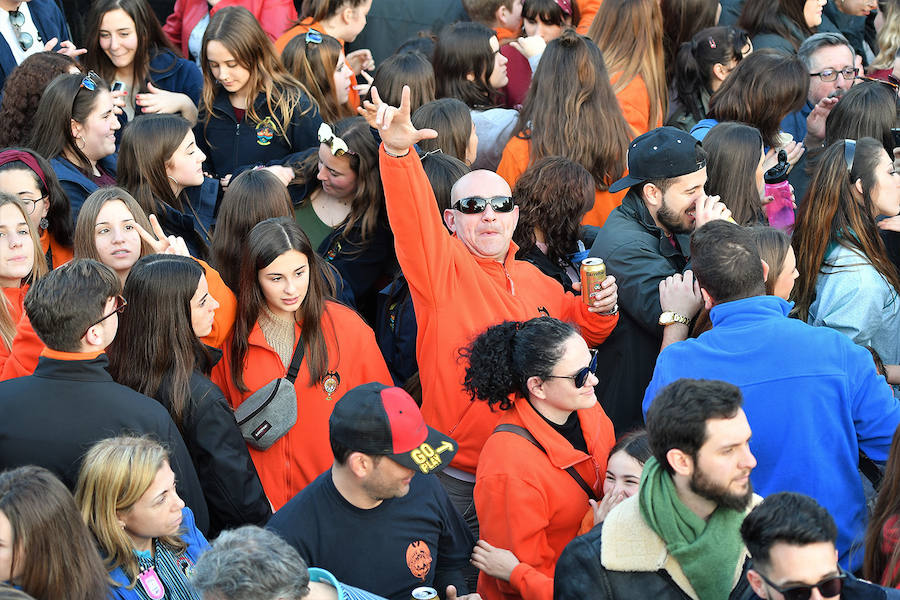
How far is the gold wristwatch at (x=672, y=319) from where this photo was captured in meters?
4.24

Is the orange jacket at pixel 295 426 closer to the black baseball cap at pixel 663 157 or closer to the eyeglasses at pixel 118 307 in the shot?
the eyeglasses at pixel 118 307

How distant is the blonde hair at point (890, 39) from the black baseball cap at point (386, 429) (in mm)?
5611

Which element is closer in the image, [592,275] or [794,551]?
[794,551]

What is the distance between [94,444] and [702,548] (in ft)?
6.53

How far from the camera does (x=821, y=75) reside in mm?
6465

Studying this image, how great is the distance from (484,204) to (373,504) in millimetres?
1589

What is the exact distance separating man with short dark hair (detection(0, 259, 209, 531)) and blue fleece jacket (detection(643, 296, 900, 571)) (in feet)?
6.54

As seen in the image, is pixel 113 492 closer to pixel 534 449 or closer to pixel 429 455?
pixel 429 455

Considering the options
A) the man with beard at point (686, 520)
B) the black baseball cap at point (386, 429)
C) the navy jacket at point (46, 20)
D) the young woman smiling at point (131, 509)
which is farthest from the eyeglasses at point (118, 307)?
the navy jacket at point (46, 20)

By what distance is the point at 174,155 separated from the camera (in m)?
5.12

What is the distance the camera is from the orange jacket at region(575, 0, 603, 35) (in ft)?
25.1

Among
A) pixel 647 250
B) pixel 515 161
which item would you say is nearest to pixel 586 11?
pixel 515 161

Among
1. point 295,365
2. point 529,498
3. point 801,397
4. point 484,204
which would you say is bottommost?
point 529,498

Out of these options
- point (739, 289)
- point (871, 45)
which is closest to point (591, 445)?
point (739, 289)
